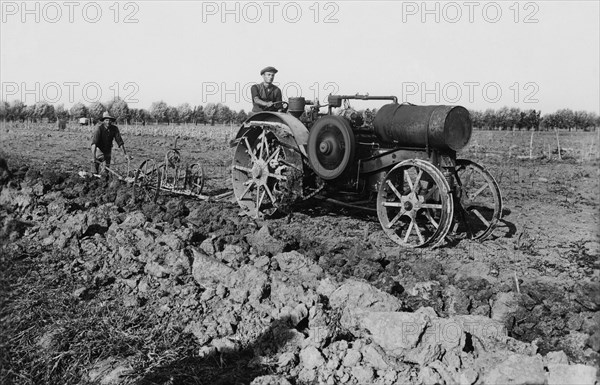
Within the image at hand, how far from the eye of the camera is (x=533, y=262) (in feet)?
18.9

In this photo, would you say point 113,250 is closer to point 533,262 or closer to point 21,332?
→ point 21,332

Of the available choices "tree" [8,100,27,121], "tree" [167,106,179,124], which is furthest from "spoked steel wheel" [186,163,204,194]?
"tree" [167,106,179,124]

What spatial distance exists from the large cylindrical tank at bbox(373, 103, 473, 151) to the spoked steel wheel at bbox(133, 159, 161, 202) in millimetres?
4543

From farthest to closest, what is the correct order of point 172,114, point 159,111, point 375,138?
point 172,114 < point 159,111 < point 375,138

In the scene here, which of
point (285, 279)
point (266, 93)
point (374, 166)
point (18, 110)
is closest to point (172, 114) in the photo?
point (18, 110)

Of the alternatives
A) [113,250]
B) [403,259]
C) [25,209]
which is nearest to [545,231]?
[403,259]

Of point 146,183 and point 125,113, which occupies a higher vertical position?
point 125,113

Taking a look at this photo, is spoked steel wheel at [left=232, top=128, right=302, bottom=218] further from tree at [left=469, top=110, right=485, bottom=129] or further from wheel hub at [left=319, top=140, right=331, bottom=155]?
tree at [left=469, top=110, right=485, bottom=129]

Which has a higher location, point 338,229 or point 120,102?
point 120,102

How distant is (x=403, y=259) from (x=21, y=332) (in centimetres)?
394

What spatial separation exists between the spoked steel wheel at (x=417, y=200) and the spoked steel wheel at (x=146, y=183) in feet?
14.5

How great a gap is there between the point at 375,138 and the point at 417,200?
1.32 m

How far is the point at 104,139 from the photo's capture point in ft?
35.8

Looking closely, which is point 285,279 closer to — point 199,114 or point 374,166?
point 374,166
